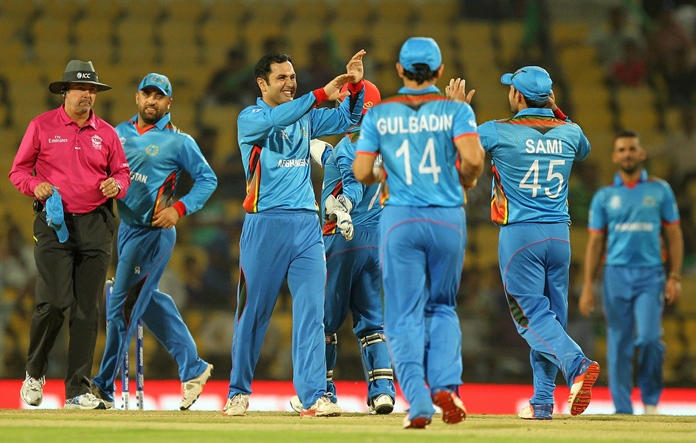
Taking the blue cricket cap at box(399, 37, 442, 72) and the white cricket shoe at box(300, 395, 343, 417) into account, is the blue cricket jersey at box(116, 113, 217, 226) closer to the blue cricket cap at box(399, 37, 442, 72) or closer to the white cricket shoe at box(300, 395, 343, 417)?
the white cricket shoe at box(300, 395, 343, 417)

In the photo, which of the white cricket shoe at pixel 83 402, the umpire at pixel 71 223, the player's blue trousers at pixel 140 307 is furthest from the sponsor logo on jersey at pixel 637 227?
the white cricket shoe at pixel 83 402

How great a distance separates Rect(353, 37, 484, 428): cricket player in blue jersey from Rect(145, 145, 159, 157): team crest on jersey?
2698mm

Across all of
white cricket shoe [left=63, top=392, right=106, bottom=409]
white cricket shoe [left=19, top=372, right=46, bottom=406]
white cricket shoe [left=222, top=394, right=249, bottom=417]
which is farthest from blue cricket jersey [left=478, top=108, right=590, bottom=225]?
white cricket shoe [left=19, top=372, right=46, bottom=406]

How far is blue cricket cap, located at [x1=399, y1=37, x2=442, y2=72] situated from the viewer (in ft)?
20.1

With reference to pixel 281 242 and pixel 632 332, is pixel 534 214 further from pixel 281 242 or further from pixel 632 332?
pixel 632 332

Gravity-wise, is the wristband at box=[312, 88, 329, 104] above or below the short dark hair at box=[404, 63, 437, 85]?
below

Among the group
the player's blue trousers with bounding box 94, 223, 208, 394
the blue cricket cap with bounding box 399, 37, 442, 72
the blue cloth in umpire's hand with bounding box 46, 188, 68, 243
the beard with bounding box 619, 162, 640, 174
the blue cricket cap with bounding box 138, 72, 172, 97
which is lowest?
the player's blue trousers with bounding box 94, 223, 208, 394

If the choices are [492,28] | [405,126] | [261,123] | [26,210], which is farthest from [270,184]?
[492,28]

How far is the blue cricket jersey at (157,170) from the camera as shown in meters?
8.30

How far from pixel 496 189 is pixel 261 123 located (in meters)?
1.69

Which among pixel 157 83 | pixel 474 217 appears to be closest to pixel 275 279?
pixel 157 83

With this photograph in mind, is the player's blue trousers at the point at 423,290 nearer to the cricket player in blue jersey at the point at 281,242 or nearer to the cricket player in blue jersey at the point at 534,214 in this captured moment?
the cricket player in blue jersey at the point at 281,242

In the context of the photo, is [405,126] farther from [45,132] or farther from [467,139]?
[45,132]

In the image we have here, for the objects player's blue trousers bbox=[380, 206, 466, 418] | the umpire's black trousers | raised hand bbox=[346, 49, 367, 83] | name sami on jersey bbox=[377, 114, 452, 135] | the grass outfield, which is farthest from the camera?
the umpire's black trousers
